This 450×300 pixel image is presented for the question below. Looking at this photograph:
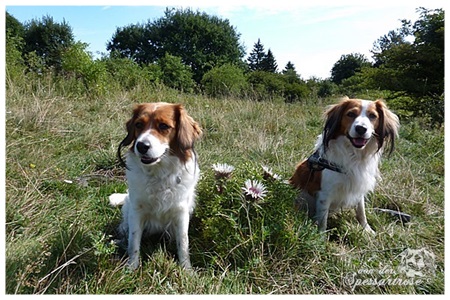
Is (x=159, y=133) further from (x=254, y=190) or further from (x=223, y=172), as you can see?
(x=254, y=190)

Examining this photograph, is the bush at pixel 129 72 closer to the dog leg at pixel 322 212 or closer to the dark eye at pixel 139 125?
the dark eye at pixel 139 125

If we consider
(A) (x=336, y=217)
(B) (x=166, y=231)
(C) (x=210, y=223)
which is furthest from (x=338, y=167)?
(B) (x=166, y=231)

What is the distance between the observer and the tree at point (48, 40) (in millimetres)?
7969

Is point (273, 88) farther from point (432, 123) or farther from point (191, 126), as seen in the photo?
point (191, 126)

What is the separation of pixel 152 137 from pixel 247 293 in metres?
1.19

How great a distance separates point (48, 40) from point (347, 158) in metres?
8.64

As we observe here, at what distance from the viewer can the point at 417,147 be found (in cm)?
551

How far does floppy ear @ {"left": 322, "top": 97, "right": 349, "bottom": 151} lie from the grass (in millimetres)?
694

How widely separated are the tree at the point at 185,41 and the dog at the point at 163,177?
252 centimetres

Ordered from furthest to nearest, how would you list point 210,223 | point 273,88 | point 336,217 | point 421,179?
point 273,88 → point 421,179 → point 336,217 → point 210,223

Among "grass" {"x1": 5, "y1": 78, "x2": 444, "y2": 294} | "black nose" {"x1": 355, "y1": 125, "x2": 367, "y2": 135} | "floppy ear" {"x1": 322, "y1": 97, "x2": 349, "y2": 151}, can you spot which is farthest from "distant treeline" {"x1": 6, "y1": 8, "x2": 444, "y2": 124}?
"black nose" {"x1": 355, "y1": 125, "x2": 367, "y2": 135}

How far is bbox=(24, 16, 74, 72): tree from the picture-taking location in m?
7.97

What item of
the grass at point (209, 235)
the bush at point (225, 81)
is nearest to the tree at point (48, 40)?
the bush at point (225, 81)

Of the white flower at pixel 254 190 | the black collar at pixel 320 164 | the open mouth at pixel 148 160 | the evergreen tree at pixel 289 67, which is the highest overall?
the evergreen tree at pixel 289 67
